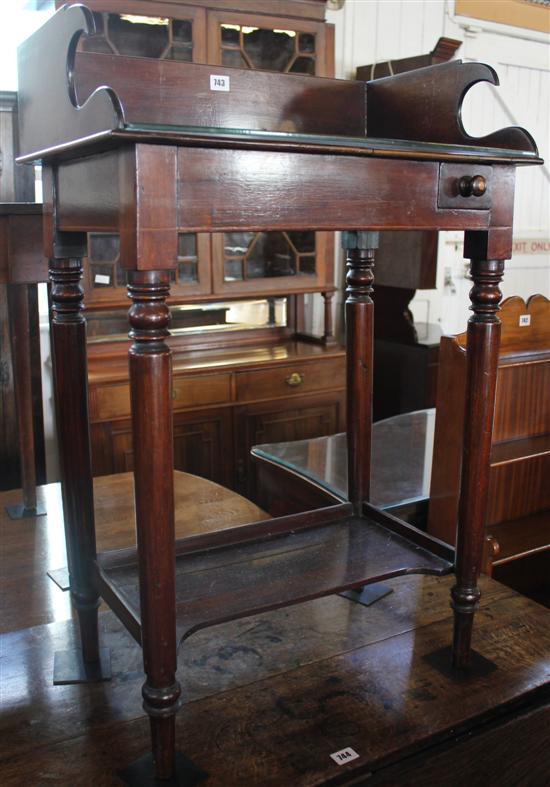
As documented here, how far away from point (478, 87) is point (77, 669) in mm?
4360

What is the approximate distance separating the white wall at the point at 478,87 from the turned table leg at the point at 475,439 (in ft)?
10.1

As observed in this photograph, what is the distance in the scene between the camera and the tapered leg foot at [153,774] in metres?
1.13

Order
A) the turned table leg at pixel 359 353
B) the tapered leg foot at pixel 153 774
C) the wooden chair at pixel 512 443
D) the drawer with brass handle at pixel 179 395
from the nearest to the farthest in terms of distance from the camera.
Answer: the tapered leg foot at pixel 153 774
the turned table leg at pixel 359 353
the wooden chair at pixel 512 443
the drawer with brass handle at pixel 179 395

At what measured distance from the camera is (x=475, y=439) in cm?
139

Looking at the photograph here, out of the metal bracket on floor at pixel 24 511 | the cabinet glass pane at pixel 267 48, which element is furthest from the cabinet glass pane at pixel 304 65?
the metal bracket on floor at pixel 24 511

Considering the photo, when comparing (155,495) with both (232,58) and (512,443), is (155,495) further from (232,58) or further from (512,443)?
(232,58)

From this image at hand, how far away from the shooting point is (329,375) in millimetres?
3572

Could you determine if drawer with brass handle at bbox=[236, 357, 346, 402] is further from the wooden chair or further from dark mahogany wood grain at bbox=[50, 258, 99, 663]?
dark mahogany wood grain at bbox=[50, 258, 99, 663]

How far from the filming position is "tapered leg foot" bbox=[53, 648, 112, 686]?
139 cm

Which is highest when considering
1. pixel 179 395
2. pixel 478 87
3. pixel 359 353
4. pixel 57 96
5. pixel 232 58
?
pixel 478 87

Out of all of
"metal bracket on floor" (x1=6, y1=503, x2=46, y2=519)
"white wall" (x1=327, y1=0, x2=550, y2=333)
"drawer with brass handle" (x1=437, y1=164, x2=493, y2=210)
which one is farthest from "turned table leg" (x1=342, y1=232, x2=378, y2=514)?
"white wall" (x1=327, y1=0, x2=550, y2=333)

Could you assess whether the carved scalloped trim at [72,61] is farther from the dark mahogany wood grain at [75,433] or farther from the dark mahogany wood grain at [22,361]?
the dark mahogany wood grain at [22,361]

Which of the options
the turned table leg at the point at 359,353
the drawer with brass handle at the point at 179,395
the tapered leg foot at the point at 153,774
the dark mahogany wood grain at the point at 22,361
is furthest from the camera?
the drawer with brass handle at the point at 179,395

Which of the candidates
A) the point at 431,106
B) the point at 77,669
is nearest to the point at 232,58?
the point at 431,106
